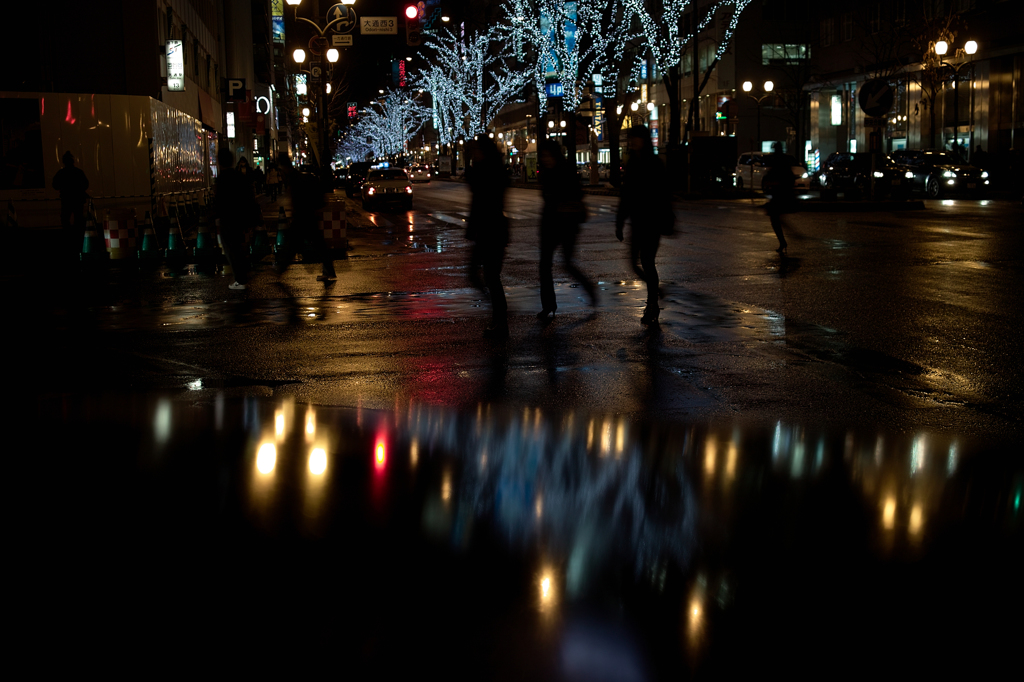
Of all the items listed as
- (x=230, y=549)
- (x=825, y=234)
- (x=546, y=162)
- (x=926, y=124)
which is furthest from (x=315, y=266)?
(x=926, y=124)

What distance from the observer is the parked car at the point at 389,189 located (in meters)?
39.1

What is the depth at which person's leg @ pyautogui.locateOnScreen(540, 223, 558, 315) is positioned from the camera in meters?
11.2

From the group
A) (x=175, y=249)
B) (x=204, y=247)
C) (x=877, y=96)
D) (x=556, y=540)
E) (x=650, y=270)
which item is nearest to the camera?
(x=556, y=540)

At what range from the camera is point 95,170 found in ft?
78.8

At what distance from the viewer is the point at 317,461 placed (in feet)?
19.1

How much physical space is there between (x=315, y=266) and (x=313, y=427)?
11964 millimetres

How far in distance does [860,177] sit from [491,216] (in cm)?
3176

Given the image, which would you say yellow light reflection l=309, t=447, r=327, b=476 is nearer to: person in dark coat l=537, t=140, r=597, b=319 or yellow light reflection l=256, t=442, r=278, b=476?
yellow light reflection l=256, t=442, r=278, b=476

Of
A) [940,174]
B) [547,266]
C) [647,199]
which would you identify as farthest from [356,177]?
[647,199]

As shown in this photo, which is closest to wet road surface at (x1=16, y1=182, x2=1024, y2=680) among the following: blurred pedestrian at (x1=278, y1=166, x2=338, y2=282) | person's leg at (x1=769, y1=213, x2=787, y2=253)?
A: blurred pedestrian at (x1=278, y1=166, x2=338, y2=282)

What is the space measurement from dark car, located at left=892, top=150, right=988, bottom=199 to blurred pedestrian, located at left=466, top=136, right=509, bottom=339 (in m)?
30.7

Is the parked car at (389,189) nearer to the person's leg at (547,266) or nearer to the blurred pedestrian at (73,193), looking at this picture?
the blurred pedestrian at (73,193)

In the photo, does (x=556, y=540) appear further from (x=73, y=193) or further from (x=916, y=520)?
(x=73, y=193)

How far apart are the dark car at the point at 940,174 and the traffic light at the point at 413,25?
18983 millimetres
